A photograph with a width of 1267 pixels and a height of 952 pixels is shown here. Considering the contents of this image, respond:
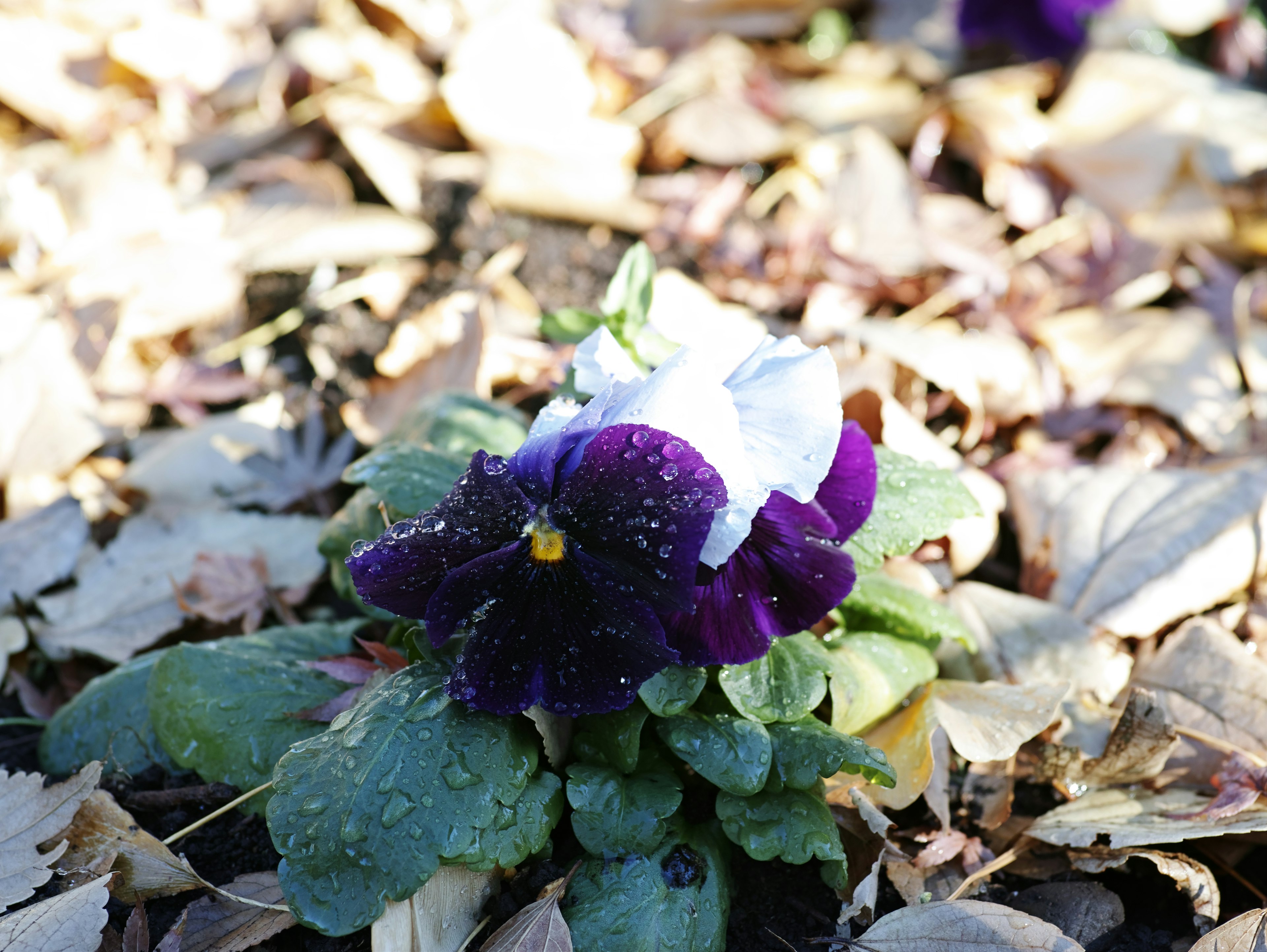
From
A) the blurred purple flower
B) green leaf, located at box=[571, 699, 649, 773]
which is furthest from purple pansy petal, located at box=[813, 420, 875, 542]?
the blurred purple flower

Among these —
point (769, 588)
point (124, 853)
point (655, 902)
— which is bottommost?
point (655, 902)

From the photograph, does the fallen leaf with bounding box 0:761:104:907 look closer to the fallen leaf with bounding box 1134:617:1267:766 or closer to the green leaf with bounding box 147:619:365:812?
the green leaf with bounding box 147:619:365:812

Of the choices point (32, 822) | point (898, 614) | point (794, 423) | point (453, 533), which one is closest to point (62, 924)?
point (32, 822)

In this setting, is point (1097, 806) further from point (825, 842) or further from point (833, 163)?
point (833, 163)

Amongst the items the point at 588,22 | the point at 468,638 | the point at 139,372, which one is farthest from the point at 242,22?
the point at 468,638

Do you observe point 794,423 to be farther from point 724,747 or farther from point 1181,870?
point 1181,870
